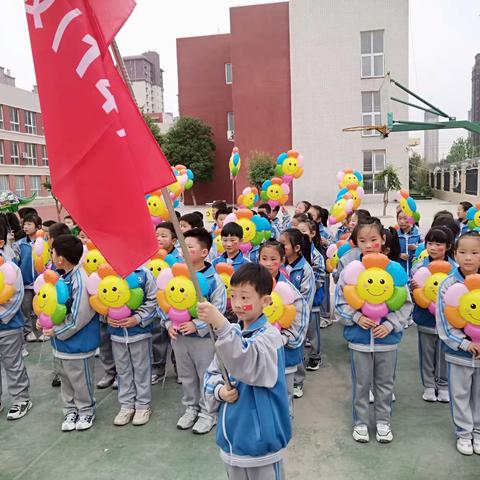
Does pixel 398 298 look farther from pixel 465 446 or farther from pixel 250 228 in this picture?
pixel 250 228

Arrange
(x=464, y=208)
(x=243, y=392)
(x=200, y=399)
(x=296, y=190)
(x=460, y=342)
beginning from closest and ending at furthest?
(x=243, y=392) → (x=460, y=342) → (x=200, y=399) → (x=464, y=208) → (x=296, y=190)

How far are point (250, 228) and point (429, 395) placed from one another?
2.33 metres

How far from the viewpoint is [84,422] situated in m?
3.65

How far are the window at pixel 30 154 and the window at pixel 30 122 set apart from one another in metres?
1.06

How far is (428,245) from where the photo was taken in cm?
383

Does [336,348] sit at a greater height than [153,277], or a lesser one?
lesser

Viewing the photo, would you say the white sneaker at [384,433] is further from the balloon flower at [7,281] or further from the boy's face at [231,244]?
the balloon flower at [7,281]

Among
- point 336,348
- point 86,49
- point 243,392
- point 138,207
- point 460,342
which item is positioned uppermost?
point 86,49

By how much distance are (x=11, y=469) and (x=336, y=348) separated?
3275 mm

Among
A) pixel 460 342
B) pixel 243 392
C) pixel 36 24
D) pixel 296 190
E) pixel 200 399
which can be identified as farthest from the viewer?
pixel 296 190

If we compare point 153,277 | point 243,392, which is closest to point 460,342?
point 243,392

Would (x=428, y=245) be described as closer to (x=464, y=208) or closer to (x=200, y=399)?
(x=200, y=399)

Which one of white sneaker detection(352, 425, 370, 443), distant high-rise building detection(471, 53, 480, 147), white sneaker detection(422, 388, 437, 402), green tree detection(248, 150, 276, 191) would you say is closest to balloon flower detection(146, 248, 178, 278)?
white sneaker detection(352, 425, 370, 443)

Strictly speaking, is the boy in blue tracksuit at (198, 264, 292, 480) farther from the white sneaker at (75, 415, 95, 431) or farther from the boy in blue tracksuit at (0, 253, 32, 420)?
the boy in blue tracksuit at (0, 253, 32, 420)
